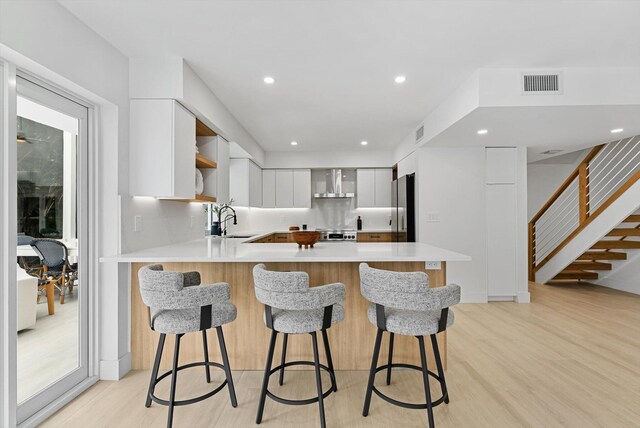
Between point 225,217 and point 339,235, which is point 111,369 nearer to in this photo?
point 225,217

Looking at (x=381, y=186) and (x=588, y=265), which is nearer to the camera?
(x=588, y=265)

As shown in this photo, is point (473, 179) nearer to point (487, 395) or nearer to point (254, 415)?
point (487, 395)

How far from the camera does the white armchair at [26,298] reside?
6.18ft

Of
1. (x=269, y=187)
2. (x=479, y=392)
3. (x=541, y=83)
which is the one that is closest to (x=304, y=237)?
(x=479, y=392)

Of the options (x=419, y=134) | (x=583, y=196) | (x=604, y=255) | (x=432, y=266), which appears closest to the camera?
(x=432, y=266)

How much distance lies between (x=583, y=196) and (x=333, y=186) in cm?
410

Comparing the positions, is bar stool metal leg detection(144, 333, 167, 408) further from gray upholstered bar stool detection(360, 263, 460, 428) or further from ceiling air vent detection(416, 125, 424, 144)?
ceiling air vent detection(416, 125, 424, 144)

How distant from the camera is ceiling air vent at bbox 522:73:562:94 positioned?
2877 mm

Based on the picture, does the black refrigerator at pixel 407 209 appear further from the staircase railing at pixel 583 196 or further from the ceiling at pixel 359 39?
the staircase railing at pixel 583 196

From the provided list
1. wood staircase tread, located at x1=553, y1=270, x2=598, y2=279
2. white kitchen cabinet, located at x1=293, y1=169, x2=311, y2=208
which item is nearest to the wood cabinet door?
white kitchen cabinet, located at x1=293, y1=169, x2=311, y2=208

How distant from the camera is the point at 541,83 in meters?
2.89

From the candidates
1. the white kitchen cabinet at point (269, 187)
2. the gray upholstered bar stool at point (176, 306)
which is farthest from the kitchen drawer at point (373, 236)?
the gray upholstered bar stool at point (176, 306)

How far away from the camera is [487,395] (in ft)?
7.29

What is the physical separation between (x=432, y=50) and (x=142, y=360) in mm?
3222
